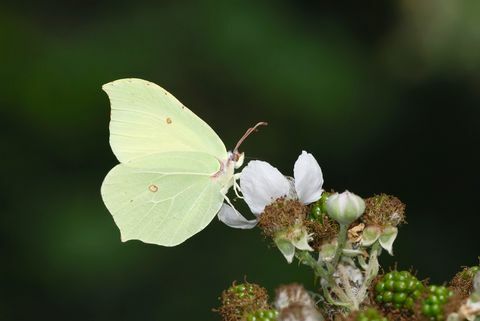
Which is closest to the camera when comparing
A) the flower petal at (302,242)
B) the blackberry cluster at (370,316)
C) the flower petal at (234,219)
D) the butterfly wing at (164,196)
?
the blackberry cluster at (370,316)

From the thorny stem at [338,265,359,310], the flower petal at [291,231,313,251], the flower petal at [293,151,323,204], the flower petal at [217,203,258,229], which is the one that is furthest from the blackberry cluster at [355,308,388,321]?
the flower petal at [217,203,258,229]

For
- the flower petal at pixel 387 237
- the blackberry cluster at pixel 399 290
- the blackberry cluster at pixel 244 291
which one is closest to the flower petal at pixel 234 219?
the blackberry cluster at pixel 244 291

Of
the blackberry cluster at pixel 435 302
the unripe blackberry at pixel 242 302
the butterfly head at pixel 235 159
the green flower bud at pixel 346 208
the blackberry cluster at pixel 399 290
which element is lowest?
the unripe blackberry at pixel 242 302

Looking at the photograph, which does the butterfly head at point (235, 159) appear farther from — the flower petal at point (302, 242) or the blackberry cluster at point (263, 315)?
the blackberry cluster at point (263, 315)

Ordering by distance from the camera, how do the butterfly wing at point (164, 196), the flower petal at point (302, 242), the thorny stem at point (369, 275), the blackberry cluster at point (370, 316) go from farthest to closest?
the butterfly wing at point (164, 196) < the flower petal at point (302, 242) < the thorny stem at point (369, 275) < the blackberry cluster at point (370, 316)

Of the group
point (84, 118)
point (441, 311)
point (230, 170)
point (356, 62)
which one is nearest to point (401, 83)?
point (356, 62)

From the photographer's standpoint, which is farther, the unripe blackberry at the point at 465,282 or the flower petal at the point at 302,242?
the flower petal at the point at 302,242

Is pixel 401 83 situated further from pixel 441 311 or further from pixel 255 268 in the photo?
pixel 441 311

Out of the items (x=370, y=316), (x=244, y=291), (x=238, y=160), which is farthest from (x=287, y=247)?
(x=238, y=160)
